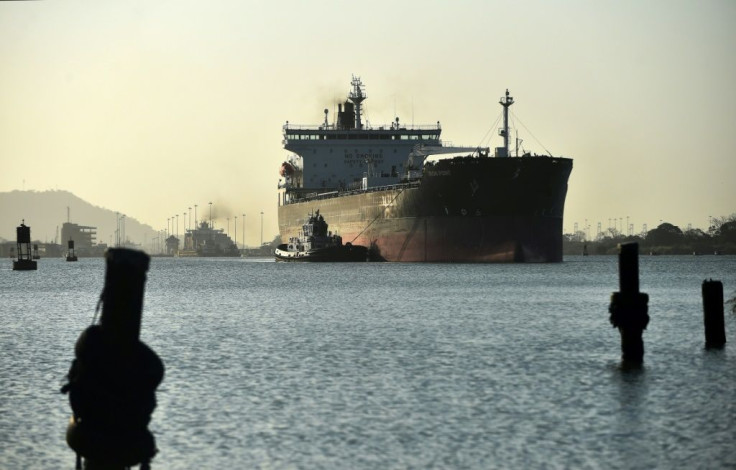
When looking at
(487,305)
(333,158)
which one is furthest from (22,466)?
(333,158)

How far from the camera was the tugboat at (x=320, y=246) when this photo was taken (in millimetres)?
92250

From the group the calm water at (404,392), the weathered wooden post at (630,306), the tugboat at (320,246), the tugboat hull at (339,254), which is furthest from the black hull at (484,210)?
the weathered wooden post at (630,306)

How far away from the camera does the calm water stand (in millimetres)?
13711

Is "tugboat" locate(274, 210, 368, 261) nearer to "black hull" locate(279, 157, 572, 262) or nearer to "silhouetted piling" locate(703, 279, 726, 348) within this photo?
"black hull" locate(279, 157, 572, 262)

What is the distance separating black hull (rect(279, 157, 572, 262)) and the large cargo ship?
0.07 metres

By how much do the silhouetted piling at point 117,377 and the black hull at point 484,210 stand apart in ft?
219

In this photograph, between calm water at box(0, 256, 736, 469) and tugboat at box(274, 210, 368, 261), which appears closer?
calm water at box(0, 256, 736, 469)

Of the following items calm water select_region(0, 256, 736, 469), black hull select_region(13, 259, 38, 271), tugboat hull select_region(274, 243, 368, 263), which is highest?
tugboat hull select_region(274, 243, 368, 263)

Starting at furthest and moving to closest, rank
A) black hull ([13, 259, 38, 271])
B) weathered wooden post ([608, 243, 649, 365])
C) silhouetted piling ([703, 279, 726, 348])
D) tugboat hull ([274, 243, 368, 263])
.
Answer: black hull ([13, 259, 38, 271])
tugboat hull ([274, 243, 368, 263])
silhouetted piling ([703, 279, 726, 348])
weathered wooden post ([608, 243, 649, 365])

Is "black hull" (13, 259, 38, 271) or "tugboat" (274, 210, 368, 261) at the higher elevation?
"tugboat" (274, 210, 368, 261)

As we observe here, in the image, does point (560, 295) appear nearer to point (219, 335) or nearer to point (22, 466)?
point (219, 335)

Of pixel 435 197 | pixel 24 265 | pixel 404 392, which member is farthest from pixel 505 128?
pixel 404 392

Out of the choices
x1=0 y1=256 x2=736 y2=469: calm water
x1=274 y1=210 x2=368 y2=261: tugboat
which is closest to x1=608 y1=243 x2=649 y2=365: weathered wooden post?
x1=0 y1=256 x2=736 y2=469: calm water

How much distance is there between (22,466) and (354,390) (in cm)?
684
